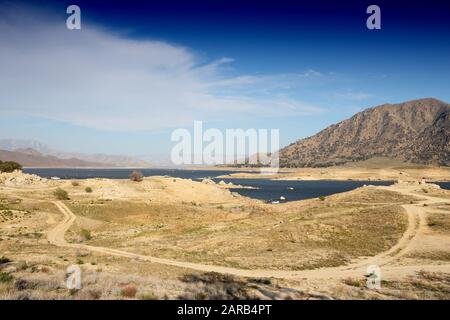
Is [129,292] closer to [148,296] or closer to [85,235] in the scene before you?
[148,296]

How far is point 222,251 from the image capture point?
117 feet

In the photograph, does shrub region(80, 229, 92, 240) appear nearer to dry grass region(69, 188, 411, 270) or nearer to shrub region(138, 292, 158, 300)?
dry grass region(69, 188, 411, 270)

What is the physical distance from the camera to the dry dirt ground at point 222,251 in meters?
19.8

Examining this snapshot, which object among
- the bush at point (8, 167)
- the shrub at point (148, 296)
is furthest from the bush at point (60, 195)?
the shrub at point (148, 296)

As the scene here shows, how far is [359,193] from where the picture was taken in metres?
70.1

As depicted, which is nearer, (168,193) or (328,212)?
(328,212)

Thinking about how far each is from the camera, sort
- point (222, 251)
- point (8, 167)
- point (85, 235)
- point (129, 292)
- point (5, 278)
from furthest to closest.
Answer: point (8, 167), point (85, 235), point (222, 251), point (5, 278), point (129, 292)

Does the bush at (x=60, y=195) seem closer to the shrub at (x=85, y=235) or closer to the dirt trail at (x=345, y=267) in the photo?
the shrub at (x=85, y=235)

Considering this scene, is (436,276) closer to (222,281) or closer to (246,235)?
(222,281)

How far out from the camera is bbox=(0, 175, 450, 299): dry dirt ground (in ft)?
65.0

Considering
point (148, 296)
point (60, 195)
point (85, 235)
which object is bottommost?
point (85, 235)

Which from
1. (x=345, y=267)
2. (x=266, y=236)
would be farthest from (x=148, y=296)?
(x=266, y=236)

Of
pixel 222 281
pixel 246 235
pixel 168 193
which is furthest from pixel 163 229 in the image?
pixel 168 193

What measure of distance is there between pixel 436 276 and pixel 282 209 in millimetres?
46492
